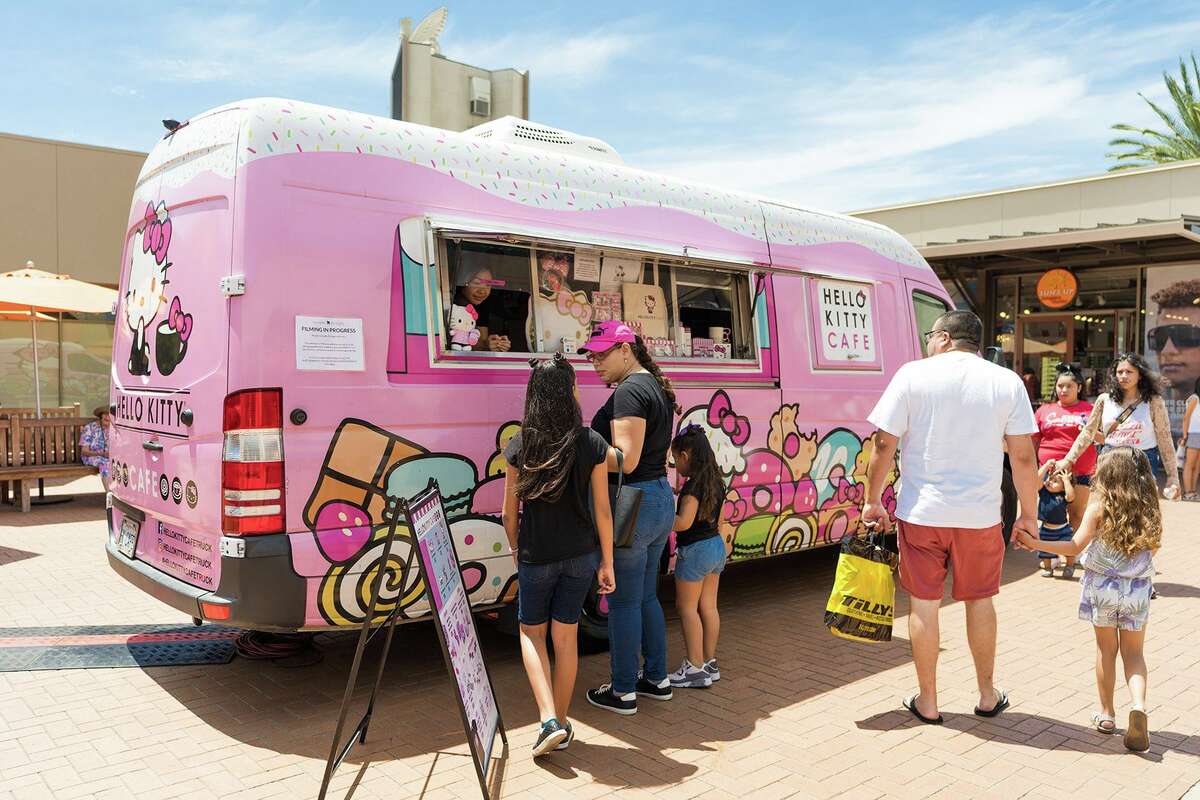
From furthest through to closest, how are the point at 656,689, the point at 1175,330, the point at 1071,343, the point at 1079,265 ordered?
the point at 1071,343, the point at 1079,265, the point at 1175,330, the point at 656,689

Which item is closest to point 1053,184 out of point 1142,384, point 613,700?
point 1142,384

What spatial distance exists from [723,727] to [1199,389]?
44.9 ft

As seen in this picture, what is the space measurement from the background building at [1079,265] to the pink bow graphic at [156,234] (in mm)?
12887

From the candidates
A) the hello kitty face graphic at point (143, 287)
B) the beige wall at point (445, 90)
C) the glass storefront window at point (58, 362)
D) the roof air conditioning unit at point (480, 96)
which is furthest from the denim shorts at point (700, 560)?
the roof air conditioning unit at point (480, 96)

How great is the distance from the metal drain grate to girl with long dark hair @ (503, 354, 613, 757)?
243 cm

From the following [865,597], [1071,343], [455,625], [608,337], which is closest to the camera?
[455,625]

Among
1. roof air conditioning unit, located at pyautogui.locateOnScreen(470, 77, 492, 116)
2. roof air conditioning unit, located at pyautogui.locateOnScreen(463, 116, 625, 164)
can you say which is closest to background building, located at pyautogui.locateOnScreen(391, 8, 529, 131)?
roof air conditioning unit, located at pyautogui.locateOnScreen(470, 77, 492, 116)

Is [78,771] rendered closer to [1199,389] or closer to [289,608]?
[289,608]

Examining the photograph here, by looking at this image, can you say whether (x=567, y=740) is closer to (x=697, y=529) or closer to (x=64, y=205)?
(x=697, y=529)

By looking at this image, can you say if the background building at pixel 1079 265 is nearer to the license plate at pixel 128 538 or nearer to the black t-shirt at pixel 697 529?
the black t-shirt at pixel 697 529

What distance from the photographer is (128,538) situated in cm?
491

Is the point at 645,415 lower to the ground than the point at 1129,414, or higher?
higher

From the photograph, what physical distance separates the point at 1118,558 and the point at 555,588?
2.69 meters

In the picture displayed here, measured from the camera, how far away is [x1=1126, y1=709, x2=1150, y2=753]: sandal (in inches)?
163
